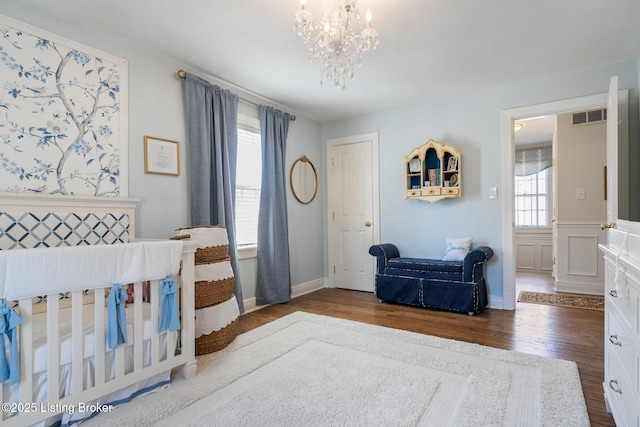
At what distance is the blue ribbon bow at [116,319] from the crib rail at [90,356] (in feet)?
0.12

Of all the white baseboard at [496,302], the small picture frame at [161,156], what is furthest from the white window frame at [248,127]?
the white baseboard at [496,302]

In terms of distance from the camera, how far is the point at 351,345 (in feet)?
8.29

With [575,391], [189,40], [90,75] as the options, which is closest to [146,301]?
[90,75]

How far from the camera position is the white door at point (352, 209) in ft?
14.6

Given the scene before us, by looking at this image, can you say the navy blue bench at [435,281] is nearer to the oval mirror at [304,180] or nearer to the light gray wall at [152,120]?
the oval mirror at [304,180]

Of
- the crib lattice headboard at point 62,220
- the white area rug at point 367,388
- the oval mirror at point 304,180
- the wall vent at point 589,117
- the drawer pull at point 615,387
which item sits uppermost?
the wall vent at point 589,117

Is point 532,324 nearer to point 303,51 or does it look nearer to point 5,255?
point 303,51

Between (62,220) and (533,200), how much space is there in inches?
278

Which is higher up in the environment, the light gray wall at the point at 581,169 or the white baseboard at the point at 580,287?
the light gray wall at the point at 581,169

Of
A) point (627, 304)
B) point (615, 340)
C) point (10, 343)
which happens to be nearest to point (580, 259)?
point (615, 340)

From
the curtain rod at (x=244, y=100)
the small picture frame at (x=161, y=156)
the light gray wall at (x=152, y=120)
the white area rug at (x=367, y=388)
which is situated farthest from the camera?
the curtain rod at (x=244, y=100)

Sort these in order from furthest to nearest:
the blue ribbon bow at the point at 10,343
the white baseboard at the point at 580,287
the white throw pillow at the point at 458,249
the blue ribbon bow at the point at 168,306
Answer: the white baseboard at the point at 580,287
the white throw pillow at the point at 458,249
the blue ribbon bow at the point at 168,306
the blue ribbon bow at the point at 10,343

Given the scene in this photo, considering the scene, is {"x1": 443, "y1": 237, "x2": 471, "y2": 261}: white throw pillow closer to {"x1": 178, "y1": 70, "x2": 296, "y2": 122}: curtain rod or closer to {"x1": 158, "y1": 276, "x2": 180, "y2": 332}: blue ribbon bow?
{"x1": 178, "y1": 70, "x2": 296, "y2": 122}: curtain rod

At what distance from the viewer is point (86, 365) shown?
164cm
